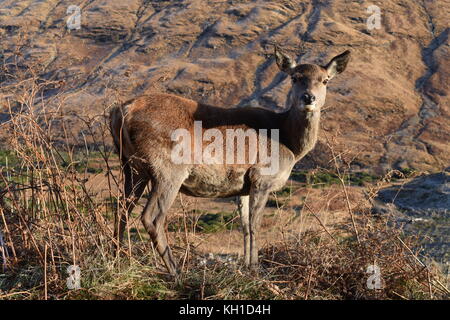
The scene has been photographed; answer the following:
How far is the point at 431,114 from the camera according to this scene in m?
36.9

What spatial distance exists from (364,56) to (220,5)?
56.1ft

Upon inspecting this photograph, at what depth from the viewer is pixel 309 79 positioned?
277 inches

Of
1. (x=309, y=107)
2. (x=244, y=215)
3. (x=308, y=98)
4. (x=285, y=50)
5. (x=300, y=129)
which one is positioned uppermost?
(x=308, y=98)

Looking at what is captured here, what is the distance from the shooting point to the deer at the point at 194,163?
6.22 meters

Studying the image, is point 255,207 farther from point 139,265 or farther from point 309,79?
point 309,79

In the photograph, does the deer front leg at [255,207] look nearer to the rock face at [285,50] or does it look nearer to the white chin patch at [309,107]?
the white chin patch at [309,107]

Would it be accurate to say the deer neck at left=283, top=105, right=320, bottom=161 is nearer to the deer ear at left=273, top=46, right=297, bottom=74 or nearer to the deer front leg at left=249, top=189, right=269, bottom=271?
the deer ear at left=273, top=46, right=297, bottom=74

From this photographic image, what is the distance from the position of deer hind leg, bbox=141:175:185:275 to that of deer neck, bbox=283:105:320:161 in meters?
1.87

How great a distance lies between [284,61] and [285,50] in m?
36.3

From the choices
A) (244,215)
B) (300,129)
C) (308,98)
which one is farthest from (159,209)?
(308,98)

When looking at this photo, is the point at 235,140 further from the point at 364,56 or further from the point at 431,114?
the point at 364,56

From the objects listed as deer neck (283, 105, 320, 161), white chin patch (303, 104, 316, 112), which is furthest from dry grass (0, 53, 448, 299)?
deer neck (283, 105, 320, 161)
